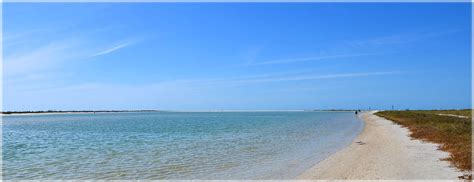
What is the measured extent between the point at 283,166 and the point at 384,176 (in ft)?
16.0

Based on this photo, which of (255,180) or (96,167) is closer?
(255,180)

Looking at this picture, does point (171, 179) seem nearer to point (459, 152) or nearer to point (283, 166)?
point (283, 166)

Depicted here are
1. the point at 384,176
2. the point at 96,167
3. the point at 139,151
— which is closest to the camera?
the point at 384,176

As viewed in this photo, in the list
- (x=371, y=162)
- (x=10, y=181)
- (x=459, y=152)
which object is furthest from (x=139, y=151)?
(x=459, y=152)

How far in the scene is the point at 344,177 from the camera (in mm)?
14547

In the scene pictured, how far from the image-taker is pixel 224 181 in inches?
568

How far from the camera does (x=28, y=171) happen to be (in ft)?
54.8

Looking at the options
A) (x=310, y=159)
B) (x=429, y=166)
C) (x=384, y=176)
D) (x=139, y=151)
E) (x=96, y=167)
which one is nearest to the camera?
(x=384, y=176)

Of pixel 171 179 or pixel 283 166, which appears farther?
pixel 283 166

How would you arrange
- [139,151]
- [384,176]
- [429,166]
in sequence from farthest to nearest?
[139,151], [429,166], [384,176]

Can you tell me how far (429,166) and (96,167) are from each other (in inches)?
562

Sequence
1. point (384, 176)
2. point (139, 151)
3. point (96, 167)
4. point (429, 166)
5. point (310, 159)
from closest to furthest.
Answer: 1. point (384, 176)
2. point (429, 166)
3. point (96, 167)
4. point (310, 159)
5. point (139, 151)

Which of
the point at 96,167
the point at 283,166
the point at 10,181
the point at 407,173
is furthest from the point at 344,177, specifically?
the point at 10,181

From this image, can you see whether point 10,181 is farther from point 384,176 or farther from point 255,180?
point 384,176
